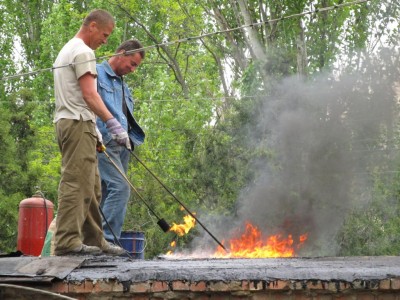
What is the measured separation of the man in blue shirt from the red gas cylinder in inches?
75.3

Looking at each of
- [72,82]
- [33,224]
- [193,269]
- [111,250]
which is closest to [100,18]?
[72,82]

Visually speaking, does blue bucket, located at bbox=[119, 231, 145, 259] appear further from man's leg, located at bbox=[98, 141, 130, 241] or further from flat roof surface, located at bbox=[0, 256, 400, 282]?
flat roof surface, located at bbox=[0, 256, 400, 282]

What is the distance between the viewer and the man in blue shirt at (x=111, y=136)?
848cm

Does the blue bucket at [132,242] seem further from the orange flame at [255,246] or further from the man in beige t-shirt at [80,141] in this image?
the orange flame at [255,246]

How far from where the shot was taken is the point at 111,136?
8227 millimetres

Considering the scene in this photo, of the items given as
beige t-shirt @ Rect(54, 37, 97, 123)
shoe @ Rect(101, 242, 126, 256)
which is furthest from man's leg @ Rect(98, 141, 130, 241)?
beige t-shirt @ Rect(54, 37, 97, 123)

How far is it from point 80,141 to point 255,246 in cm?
694

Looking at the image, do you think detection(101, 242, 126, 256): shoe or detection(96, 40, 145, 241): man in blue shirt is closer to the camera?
detection(101, 242, 126, 256): shoe

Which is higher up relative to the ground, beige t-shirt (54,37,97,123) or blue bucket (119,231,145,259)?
beige t-shirt (54,37,97,123)

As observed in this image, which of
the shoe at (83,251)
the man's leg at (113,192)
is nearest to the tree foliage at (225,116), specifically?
the man's leg at (113,192)

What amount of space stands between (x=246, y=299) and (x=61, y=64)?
105 inches

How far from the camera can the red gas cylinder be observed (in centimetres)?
1052

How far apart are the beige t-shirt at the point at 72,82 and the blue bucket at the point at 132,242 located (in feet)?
6.89

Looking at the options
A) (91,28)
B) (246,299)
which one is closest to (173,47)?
(91,28)
